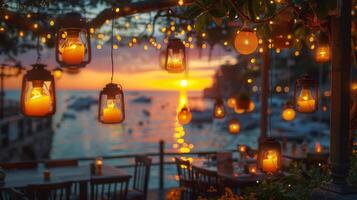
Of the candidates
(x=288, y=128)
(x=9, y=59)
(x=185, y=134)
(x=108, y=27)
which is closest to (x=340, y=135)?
(x=108, y=27)

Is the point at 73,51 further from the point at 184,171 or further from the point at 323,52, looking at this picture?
the point at 184,171

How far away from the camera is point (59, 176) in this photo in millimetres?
7094

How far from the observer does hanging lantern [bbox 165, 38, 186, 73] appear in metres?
4.54

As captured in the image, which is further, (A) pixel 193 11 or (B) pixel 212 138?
(B) pixel 212 138

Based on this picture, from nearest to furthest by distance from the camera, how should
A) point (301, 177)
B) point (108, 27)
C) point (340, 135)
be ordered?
point (340, 135), point (301, 177), point (108, 27)

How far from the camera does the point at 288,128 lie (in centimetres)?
4906

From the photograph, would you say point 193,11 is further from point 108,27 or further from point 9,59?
point 9,59

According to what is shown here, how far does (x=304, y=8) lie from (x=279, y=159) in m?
1.44

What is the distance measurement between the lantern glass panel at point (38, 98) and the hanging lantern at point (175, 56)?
5.43ft

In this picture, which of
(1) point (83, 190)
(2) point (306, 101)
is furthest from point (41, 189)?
(2) point (306, 101)

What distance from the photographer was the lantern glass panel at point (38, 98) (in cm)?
305

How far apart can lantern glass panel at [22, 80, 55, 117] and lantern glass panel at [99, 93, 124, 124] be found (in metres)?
0.71

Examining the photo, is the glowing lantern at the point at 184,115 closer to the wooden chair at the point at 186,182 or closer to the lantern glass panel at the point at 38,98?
the wooden chair at the point at 186,182

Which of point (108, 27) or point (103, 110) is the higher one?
point (108, 27)
